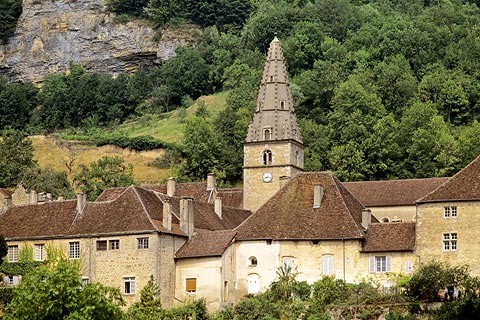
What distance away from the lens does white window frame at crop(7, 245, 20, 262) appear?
7625 centimetres

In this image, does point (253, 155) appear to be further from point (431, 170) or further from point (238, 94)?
point (238, 94)

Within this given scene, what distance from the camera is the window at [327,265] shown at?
7319 centimetres

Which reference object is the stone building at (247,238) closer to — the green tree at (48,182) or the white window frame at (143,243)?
the white window frame at (143,243)

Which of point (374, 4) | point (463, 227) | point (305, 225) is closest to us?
point (463, 227)

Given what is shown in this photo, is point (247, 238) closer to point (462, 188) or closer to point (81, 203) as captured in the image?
point (81, 203)

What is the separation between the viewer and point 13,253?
76375 mm

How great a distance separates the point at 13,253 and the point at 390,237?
74.5ft

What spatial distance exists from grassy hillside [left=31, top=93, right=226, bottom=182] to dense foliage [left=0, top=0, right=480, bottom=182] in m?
4.58

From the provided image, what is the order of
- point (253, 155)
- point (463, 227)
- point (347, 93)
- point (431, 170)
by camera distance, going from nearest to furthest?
point (463, 227), point (253, 155), point (431, 170), point (347, 93)

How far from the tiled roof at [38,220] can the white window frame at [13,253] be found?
0.74 m

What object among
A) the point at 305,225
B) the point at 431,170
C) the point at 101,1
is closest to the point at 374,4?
the point at 101,1

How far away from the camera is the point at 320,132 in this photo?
113688mm

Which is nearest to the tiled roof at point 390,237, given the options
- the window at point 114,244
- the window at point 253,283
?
the window at point 253,283

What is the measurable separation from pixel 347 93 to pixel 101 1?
68.0m
